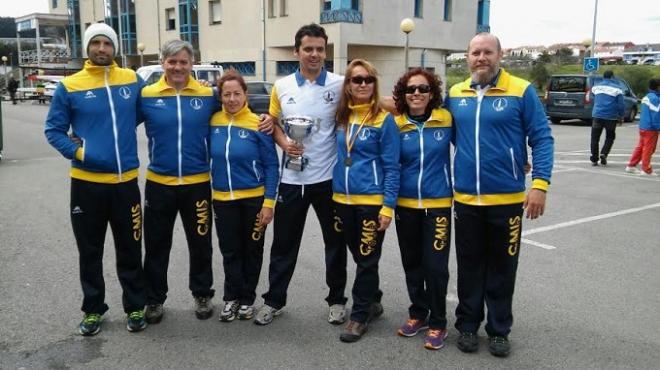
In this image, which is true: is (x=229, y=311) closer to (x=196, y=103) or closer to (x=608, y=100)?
(x=196, y=103)

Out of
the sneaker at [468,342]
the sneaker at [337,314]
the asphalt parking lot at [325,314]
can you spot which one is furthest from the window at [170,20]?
the sneaker at [468,342]

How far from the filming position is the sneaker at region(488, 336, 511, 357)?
377 centimetres

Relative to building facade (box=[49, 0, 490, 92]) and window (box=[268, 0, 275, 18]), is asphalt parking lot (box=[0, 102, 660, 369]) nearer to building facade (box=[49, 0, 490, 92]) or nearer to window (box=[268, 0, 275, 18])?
building facade (box=[49, 0, 490, 92])

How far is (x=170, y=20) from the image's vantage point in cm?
4184

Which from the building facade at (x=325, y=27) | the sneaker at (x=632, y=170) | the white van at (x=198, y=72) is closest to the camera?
the sneaker at (x=632, y=170)

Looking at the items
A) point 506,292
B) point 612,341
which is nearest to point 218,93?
point 506,292

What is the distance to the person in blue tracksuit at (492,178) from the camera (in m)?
3.61

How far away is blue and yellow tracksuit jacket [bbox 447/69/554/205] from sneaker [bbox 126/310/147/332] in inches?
96.6

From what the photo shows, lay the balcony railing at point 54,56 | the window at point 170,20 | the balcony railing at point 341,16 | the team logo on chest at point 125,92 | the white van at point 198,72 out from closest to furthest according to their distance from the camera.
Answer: the team logo on chest at point 125,92 → the white van at point 198,72 → the balcony railing at point 341,16 → the window at point 170,20 → the balcony railing at point 54,56

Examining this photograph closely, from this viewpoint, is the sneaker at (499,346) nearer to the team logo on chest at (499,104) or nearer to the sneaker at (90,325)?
the team logo on chest at (499,104)

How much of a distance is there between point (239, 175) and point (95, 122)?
3.35 feet

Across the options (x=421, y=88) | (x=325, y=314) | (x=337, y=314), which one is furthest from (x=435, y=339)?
(x=421, y=88)

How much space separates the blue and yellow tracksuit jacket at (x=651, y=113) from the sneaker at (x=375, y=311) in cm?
877

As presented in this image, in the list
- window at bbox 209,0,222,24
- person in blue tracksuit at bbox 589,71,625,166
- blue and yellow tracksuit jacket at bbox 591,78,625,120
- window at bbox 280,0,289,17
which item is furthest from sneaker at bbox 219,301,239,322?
window at bbox 209,0,222,24
